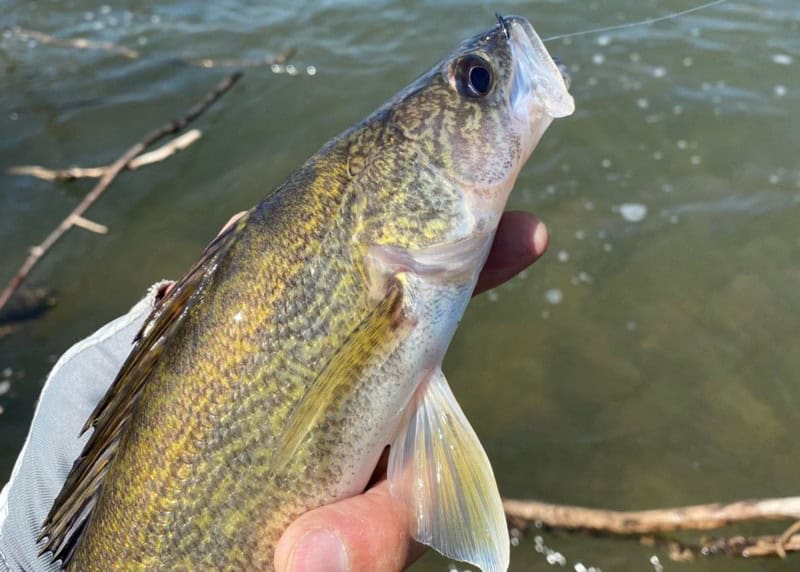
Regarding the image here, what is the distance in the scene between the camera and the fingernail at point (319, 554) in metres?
A: 1.67

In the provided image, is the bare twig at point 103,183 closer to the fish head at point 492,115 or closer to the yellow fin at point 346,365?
the yellow fin at point 346,365

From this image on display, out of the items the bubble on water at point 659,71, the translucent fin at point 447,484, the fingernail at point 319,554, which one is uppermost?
the fingernail at point 319,554

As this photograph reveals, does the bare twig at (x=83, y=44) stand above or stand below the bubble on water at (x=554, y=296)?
above

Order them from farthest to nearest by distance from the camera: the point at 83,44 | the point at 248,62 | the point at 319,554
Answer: the point at 83,44 < the point at 248,62 < the point at 319,554

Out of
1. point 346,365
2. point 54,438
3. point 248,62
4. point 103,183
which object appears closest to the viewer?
point 346,365

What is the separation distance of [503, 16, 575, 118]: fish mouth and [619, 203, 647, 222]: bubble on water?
3292mm

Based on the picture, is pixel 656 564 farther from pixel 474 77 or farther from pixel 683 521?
pixel 474 77

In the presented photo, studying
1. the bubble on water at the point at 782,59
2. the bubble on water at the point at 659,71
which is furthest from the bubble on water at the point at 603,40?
the bubble on water at the point at 782,59

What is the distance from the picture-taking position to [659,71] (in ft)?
21.0

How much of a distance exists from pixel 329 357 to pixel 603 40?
6.35 m

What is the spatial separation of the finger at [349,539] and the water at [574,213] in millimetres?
1521

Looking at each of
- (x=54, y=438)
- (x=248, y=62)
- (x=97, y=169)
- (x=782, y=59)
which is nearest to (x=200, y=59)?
(x=248, y=62)

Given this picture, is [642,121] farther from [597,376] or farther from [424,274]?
[424,274]

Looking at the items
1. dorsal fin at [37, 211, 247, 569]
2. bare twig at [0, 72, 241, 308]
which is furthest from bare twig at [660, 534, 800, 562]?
bare twig at [0, 72, 241, 308]
